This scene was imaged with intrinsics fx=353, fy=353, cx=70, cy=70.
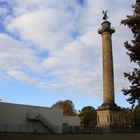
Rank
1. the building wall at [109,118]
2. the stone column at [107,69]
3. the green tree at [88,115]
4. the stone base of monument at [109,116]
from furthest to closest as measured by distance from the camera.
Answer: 1. the green tree at [88,115]
2. the stone column at [107,69]
3. the building wall at [109,118]
4. the stone base of monument at [109,116]

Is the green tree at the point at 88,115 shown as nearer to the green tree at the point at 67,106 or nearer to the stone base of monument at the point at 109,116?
the green tree at the point at 67,106

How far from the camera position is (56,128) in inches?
3137

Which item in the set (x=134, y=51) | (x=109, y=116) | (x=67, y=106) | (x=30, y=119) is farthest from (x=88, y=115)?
(x=134, y=51)

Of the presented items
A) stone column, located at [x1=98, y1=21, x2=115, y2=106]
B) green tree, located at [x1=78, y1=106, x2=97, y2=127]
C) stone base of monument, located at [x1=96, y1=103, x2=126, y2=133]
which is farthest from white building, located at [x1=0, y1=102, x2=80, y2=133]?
green tree, located at [x1=78, y1=106, x2=97, y2=127]

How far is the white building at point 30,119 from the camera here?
74438 millimetres

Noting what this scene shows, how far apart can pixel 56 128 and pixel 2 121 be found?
1268 centimetres

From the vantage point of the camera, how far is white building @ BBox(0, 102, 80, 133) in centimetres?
7444

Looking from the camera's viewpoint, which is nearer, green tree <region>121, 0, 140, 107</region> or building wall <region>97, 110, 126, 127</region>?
green tree <region>121, 0, 140, 107</region>

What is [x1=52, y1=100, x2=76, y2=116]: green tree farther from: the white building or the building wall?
the building wall

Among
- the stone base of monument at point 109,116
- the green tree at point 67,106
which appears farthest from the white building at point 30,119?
the green tree at point 67,106

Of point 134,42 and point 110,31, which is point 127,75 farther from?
point 110,31

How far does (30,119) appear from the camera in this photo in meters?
79.5

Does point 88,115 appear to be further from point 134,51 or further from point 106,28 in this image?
point 134,51

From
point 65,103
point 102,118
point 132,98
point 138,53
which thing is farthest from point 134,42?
point 65,103
